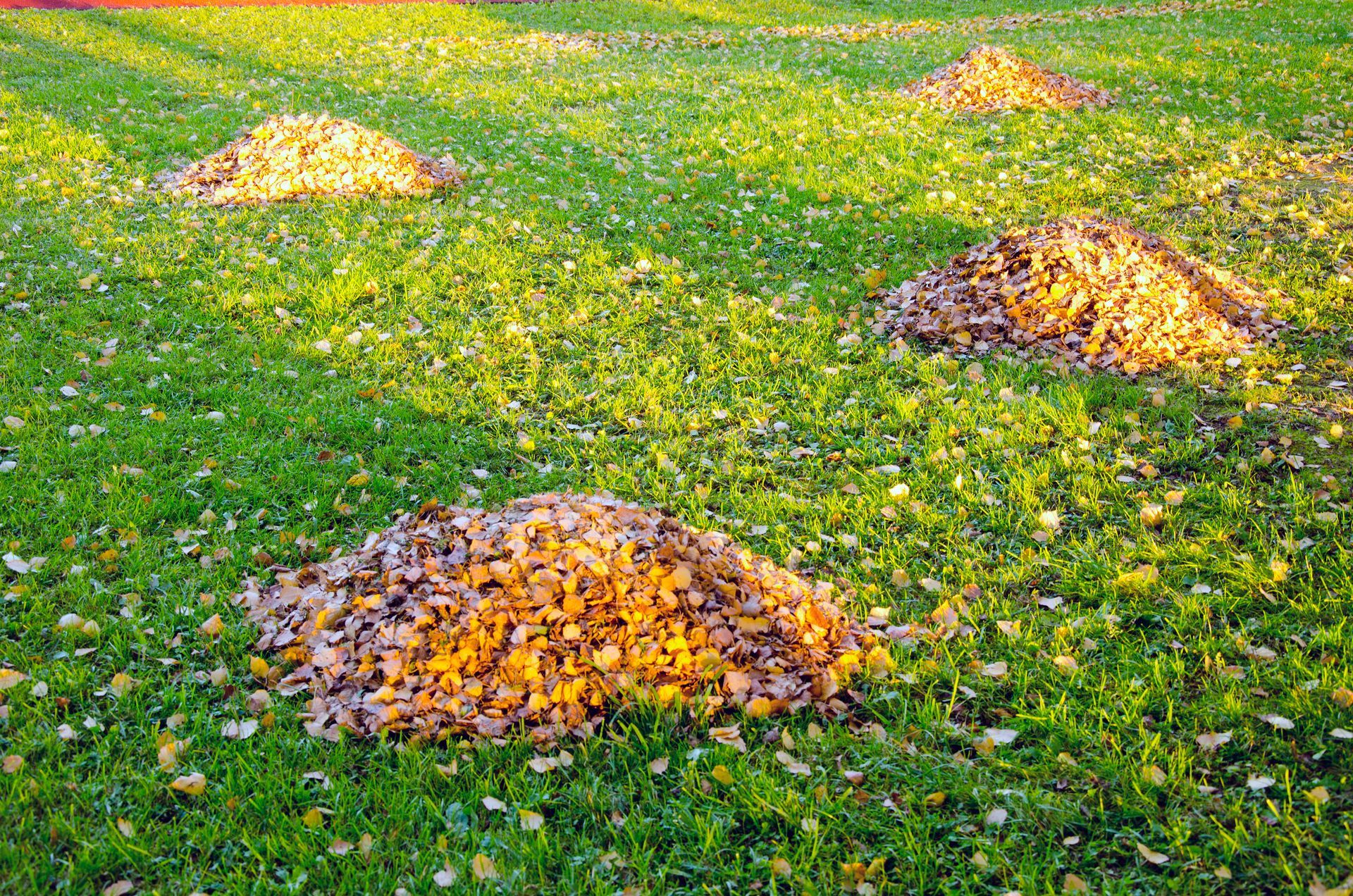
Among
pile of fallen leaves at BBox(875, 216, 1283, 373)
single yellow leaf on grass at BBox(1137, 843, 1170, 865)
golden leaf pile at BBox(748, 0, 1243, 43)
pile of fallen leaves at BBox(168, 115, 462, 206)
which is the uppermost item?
golden leaf pile at BBox(748, 0, 1243, 43)

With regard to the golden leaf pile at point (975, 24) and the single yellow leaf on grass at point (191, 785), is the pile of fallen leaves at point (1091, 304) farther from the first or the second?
the golden leaf pile at point (975, 24)

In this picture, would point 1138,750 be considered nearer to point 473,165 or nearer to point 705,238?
point 705,238

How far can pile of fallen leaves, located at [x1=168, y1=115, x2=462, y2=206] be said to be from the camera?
26.1 ft

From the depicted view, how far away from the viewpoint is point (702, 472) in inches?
188

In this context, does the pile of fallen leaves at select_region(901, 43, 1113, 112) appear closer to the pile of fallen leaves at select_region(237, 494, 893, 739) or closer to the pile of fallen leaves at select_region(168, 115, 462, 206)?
the pile of fallen leaves at select_region(168, 115, 462, 206)

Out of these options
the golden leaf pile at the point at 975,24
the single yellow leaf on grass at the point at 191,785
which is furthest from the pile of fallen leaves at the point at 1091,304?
the golden leaf pile at the point at 975,24

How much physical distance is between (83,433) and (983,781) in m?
4.81

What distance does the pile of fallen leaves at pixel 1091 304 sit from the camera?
18.1 feet

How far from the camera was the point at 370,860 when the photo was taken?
2.74 metres

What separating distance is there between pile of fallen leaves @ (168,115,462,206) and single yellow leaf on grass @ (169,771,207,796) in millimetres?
6202

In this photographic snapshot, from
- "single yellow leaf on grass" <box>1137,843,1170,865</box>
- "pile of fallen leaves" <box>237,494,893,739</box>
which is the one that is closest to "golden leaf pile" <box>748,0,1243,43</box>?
"pile of fallen leaves" <box>237,494,893,739</box>

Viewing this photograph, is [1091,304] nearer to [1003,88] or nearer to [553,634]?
[553,634]

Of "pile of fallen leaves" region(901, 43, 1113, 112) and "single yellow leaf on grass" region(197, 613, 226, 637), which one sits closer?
"single yellow leaf on grass" region(197, 613, 226, 637)

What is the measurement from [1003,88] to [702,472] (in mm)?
8403
